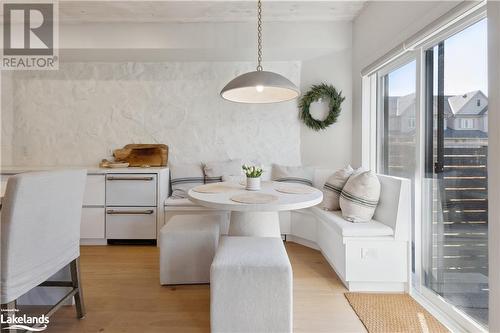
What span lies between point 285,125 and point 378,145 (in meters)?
1.13

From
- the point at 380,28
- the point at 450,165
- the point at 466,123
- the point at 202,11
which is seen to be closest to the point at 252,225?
the point at 450,165

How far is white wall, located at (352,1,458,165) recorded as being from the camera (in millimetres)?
1893

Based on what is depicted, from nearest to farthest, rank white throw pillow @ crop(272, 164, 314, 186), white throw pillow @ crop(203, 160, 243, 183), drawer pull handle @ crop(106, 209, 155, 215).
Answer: drawer pull handle @ crop(106, 209, 155, 215), white throw pillow @ crop(272, 164, 314, 186), white throw pillow @ crop(203, 160, 243, 183)

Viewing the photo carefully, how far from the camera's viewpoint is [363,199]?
7.04ft

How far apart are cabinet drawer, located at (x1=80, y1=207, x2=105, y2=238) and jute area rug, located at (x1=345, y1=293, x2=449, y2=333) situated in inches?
102

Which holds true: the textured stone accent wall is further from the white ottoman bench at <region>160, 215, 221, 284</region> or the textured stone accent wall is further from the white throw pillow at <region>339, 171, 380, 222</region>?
the white ottoman bench at <region>160, 215, 221, 284</region>

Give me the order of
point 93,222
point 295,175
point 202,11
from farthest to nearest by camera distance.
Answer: point 295,175 < point 93,222 < point 202,11

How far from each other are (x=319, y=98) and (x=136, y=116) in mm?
2352

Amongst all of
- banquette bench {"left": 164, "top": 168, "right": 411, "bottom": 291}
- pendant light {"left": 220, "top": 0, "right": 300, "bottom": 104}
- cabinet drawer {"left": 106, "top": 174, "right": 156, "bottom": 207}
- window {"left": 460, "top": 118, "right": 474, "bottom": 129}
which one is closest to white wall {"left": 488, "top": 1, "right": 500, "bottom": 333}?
window {"left": 460, "top": 118, "right": 474, "bottom": 129}

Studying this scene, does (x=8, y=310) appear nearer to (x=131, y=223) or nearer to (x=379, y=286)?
(x=131, y=223)

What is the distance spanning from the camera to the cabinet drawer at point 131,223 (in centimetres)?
298

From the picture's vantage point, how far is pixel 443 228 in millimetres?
1847

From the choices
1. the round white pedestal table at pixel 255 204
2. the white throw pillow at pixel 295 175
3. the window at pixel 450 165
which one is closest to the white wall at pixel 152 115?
the white throw pillow at pixel 295 175

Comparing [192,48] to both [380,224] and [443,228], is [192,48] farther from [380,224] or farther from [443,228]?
[443,228]
